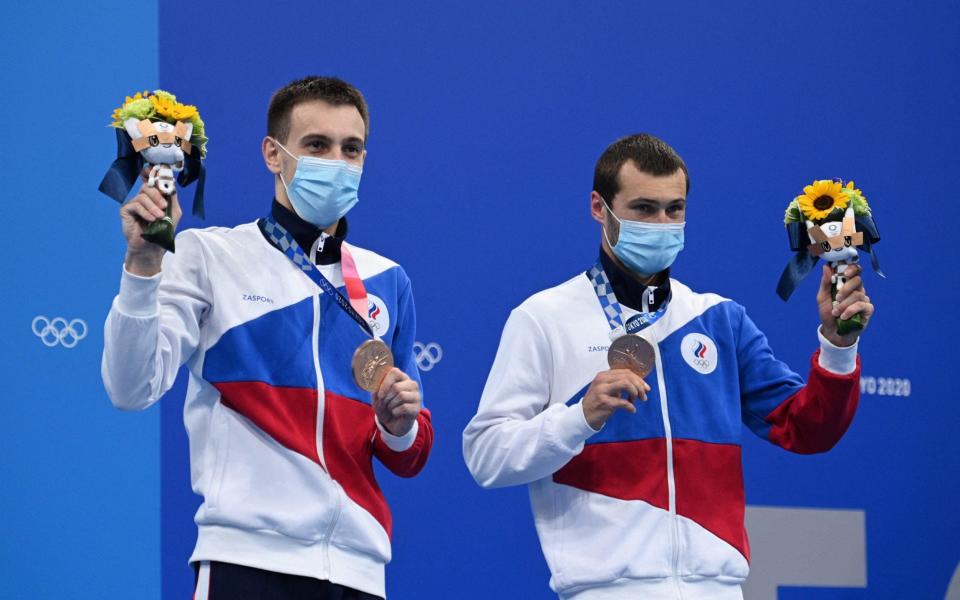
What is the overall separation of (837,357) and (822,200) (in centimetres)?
35

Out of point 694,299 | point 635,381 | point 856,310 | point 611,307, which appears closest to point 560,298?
point 611,307

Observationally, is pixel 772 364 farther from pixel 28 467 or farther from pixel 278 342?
pixel 28 467

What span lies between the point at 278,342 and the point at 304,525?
38 centimetres

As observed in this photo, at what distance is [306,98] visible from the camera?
279 cm

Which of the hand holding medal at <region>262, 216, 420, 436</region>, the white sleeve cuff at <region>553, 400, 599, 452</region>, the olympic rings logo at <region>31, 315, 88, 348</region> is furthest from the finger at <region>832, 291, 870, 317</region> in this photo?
the olympic rings logo at <region>31, 315, 88, 348</region>

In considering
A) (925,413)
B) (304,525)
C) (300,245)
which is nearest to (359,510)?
(304,525)

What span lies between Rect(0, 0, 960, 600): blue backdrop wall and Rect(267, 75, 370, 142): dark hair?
913mm

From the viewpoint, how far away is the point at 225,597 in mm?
2365

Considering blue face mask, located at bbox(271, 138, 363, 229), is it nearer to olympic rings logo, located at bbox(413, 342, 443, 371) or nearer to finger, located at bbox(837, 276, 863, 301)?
finger, located at bbox(837, 276, 863, 301)

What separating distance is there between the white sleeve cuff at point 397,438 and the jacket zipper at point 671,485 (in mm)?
562

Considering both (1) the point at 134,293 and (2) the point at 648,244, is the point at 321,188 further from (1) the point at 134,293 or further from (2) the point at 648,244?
(2) the point at 648,244

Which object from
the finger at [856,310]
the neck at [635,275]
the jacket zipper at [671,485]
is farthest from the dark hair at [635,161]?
the finger at [856,310]

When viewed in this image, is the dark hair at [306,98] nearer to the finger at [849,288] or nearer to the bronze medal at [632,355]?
the bronze medal at [632,355]

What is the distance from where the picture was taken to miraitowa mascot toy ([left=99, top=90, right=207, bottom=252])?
225 cm
